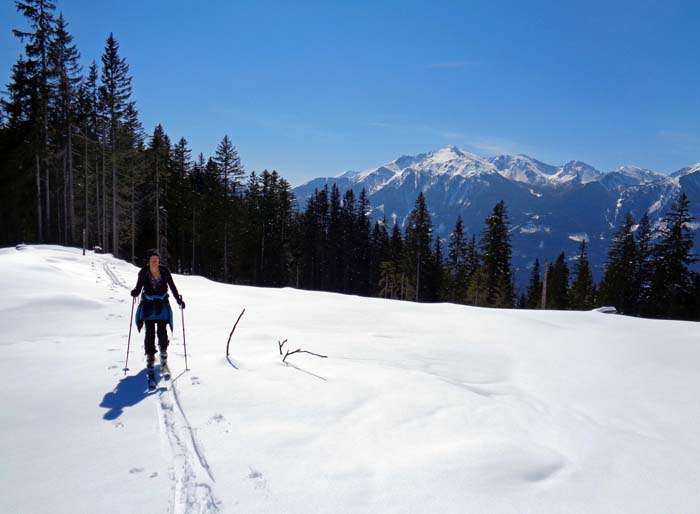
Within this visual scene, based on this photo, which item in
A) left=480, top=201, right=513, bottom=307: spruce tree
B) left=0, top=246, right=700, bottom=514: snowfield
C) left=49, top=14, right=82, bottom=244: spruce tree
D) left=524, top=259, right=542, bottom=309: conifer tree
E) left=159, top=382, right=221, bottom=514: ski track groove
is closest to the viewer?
left=159, top=382, right=221, bottom=514: ski track groove

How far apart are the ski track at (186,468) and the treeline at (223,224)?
2538 cm

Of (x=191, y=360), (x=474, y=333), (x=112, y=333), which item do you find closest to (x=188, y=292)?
(x=112, y=333)

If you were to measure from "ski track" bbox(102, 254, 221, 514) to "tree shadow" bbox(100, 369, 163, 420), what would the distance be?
0.42 meters

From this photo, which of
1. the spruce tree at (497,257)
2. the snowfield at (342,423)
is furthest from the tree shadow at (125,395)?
the spruce tree at (497,257)

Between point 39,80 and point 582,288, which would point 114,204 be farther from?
point 582,288

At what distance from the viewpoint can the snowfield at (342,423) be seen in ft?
11.2

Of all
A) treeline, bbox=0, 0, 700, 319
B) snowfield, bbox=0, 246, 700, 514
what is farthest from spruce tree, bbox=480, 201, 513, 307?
snowfield, bbox=0, 246, 700, 514

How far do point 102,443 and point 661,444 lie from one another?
663 centimetres

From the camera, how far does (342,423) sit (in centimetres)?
477

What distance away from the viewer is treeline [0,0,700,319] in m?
31.8

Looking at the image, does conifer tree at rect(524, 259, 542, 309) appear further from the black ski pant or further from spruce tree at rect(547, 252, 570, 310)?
the black ski pant

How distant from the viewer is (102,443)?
13.3ft

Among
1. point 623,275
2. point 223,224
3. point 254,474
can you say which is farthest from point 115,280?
point 623,275

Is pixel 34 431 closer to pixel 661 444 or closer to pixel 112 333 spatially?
pixel 112 333
